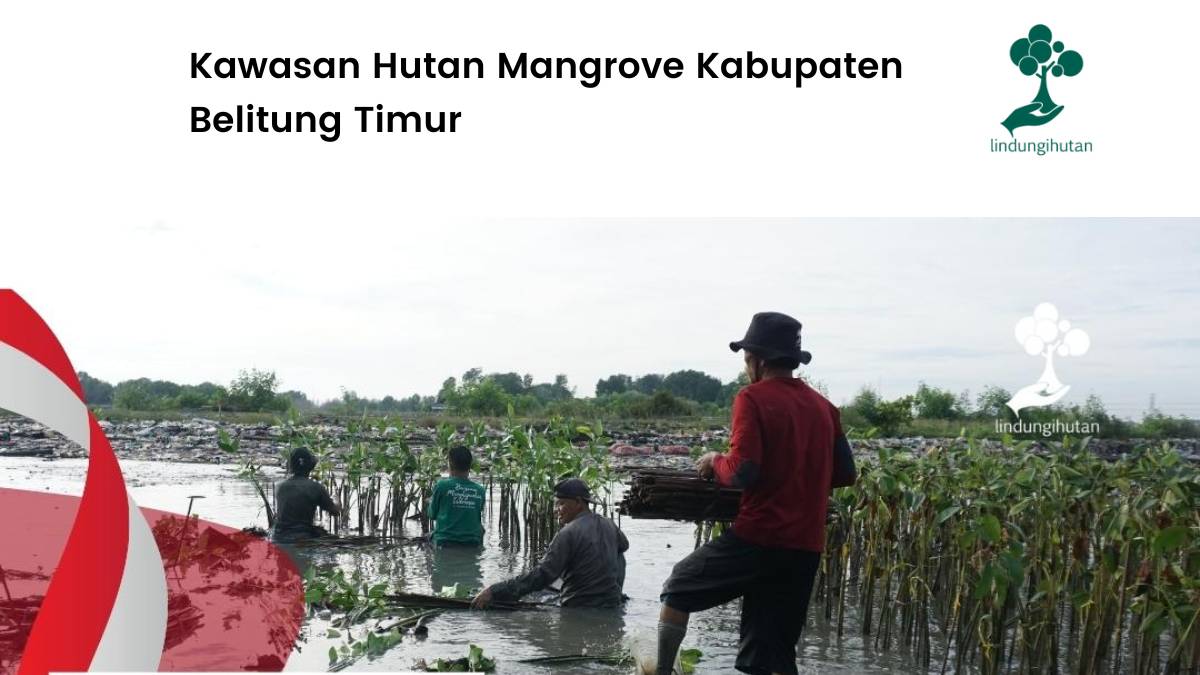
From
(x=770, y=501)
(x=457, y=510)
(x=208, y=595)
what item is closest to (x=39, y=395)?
(x=208, y=595)

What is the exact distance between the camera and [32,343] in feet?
17.7

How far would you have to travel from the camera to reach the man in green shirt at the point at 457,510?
10.3 m

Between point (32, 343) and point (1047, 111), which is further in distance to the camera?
point (1047, 111)

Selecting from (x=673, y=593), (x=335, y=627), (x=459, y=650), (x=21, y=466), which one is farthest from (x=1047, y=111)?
(x=21, y=466)

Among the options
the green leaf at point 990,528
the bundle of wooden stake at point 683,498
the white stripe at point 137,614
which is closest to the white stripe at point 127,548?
the white stripe at point 137,614

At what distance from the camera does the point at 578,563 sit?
7.89 m

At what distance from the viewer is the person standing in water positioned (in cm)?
1075

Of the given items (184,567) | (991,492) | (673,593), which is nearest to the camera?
(673,593)

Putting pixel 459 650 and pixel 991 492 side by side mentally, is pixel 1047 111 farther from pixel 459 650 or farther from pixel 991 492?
pixel 459 650

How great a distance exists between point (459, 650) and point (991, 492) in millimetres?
3637

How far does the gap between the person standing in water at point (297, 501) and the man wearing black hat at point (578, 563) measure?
Answer: 362 cm

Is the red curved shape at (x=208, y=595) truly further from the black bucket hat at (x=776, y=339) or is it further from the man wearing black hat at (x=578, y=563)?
the black bucket hat at (x=776, y=339)

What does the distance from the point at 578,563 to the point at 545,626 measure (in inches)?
22.8

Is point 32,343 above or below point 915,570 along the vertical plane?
above
